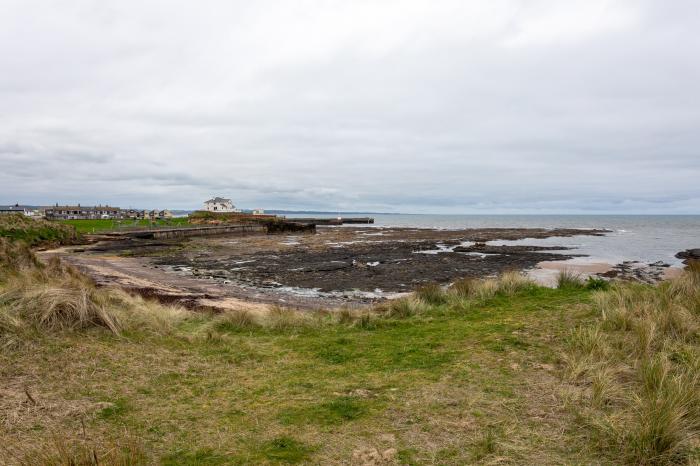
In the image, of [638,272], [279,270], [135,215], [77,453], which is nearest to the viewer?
[77,453]

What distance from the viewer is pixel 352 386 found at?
548cm

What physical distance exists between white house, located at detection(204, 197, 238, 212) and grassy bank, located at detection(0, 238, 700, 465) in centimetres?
13388

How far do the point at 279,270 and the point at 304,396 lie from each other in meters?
23.9

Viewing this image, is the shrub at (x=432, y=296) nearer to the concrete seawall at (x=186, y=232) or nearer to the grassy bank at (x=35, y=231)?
the grassy bank at (x=35, y=231)

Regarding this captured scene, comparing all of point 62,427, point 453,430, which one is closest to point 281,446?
point 453,430

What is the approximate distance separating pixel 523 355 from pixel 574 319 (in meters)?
2.42

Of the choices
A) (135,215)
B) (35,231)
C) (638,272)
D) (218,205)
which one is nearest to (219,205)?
(218,205)

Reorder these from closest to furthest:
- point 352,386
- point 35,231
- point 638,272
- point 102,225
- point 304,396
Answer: point 304,396, point 352,386, point 638,272, point 35,231, point 102,225

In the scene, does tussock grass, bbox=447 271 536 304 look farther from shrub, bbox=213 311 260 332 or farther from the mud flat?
the mud flat

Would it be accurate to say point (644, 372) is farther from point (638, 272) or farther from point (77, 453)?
point (638, 272)

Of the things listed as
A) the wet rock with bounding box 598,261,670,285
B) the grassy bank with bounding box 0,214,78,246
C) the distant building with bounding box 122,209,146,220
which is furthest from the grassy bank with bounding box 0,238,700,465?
the distant building with bounding box 122,209,146,220

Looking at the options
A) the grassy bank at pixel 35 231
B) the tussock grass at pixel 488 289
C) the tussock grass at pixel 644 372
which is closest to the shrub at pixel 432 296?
the tussock grass at pixel 488 289

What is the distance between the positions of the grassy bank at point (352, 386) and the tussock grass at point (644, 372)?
0.07ft

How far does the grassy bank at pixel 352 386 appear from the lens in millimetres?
3758
